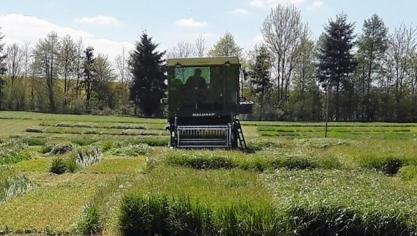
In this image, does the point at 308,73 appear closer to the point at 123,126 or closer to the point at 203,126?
the point at 123,126

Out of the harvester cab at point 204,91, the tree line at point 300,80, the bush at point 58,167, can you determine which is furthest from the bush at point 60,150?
the tree line at point 300,80

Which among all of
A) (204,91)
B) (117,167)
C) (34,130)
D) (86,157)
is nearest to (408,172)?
(117,167)

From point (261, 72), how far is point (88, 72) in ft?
71.1

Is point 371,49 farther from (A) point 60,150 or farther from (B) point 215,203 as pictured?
(B) point 215,203

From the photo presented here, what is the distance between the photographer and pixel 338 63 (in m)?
54.8

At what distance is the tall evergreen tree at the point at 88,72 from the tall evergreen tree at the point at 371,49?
105ft

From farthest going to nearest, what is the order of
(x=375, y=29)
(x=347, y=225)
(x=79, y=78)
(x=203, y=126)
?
(x=79, y=78), (x=375, y=29), (x=203, y=126), (x=347, y=225)

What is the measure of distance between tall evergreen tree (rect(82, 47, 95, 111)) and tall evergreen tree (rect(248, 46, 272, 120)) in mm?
Answer: 19925

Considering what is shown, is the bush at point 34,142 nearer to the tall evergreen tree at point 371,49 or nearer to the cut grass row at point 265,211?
the cut grass row at point 265,211

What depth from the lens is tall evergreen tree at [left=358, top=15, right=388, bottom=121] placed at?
5756 cm

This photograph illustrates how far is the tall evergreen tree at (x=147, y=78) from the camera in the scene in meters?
57.3

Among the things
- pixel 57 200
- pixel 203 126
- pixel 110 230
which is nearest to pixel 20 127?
pixel 203 126

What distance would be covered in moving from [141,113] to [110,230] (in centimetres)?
5351

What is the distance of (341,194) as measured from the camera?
6426 mm
